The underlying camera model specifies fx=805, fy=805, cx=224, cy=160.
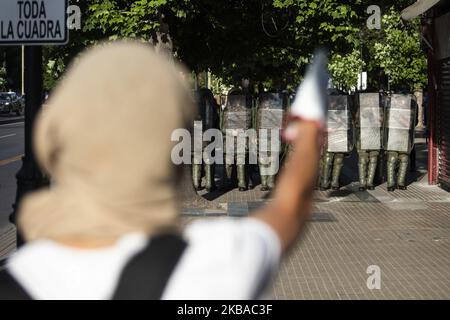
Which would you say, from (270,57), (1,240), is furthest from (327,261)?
(270,57)

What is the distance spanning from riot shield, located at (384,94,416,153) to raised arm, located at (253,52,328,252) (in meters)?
13.0

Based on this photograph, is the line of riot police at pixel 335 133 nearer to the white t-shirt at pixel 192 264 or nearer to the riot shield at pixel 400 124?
the riot shield at pixel 400 124

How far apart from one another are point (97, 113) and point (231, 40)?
12310 mm

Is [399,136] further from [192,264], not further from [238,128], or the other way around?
[192,264]

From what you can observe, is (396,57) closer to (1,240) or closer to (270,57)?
(270,57)

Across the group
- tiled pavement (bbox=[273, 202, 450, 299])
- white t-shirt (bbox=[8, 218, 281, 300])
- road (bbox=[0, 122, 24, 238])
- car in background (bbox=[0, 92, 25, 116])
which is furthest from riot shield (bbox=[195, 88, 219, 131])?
car in background (bbox=[0, 92, 25, 116])

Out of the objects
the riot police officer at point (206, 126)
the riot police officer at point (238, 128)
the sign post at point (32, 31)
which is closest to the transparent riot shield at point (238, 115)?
the riot police officer at point (238, 128)

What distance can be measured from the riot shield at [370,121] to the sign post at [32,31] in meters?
9.69

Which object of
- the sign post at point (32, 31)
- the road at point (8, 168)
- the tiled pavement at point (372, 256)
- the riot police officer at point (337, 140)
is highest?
the sign post at point (32, 31)

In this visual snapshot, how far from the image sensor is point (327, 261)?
26.6 feet

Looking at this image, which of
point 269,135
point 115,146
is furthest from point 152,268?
point 269,135

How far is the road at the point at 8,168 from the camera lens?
12.1 m

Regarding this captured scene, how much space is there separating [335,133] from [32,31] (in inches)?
379

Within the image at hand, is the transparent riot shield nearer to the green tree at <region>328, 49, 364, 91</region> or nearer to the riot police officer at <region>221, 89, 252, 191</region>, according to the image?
the riot police officer at <region>221, 89, 252, 191</region>
